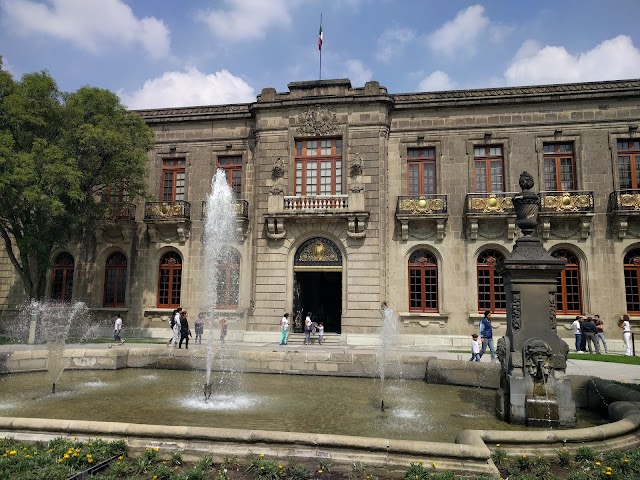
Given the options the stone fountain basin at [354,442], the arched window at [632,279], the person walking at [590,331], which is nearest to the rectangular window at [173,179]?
the stone fountain basin at [354,442]

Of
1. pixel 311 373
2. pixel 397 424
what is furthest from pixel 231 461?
pixel 311 373

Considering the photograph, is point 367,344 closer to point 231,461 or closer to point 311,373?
point 311,373

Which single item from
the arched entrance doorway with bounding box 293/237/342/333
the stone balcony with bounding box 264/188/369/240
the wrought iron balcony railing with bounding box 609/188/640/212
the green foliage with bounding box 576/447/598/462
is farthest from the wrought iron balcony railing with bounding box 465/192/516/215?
the green foliage with bounding box 576/447/598/462

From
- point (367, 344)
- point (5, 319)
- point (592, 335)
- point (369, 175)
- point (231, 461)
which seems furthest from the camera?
point (5, 319)

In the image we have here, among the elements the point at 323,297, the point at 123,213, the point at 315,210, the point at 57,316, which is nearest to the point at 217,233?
the point at 123,213

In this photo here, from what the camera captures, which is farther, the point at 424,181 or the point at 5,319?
the point at 5,319

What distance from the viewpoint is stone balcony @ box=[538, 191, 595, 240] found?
21859 mm

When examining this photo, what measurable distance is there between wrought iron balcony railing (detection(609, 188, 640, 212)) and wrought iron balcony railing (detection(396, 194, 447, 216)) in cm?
743

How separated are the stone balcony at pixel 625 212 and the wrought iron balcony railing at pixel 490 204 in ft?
14.1

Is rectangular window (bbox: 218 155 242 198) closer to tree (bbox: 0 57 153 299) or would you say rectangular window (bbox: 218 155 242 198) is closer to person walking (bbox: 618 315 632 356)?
tree (bbox: 0 57 153 299)

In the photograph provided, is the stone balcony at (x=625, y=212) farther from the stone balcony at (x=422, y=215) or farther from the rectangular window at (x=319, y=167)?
the rectangular window at (x=319, y=167)

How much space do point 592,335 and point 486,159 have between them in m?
9.42

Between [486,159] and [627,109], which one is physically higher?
[627,109]

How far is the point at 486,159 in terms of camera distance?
23.8 metres
